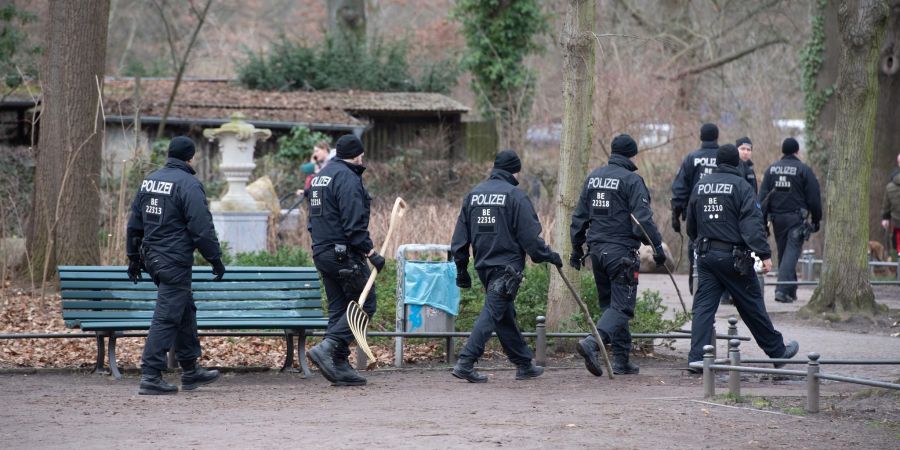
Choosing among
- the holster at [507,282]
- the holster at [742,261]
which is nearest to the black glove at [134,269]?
the holster at [507,282]

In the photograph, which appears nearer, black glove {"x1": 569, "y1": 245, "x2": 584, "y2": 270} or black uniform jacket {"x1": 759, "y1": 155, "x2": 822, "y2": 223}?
black glove {"x1": 569, "y1": 245, "x2": 584, "y2": 270}

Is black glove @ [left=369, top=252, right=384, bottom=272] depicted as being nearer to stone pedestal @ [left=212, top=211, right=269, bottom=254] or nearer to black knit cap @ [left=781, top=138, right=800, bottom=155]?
stone pedestal @ [left=212, top=211, right=269, bottom=254]

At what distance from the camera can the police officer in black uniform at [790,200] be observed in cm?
1451

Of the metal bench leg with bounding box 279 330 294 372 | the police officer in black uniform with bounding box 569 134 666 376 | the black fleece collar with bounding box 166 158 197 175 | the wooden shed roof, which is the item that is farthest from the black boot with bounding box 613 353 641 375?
the wooden shed roof

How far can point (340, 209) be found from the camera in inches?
353

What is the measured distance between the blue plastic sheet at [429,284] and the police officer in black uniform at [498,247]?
89 cm

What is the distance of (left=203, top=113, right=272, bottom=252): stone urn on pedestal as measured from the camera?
52.1 ft

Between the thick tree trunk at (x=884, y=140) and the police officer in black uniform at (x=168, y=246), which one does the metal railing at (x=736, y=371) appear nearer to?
the police officer in black uniform at (x=168, y=246)

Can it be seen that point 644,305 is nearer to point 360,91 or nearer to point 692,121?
point 692,121

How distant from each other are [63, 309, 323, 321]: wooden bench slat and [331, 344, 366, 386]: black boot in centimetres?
94

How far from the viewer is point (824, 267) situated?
1364 cm

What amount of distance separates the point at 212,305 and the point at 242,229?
615cm

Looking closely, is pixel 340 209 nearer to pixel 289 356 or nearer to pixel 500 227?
pixel 500 227

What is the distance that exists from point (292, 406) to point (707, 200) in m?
3.74
